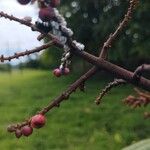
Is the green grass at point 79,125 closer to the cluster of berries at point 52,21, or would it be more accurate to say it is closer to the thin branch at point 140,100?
the thin branch at point 140,100

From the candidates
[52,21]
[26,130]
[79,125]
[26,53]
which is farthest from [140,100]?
[79,125]

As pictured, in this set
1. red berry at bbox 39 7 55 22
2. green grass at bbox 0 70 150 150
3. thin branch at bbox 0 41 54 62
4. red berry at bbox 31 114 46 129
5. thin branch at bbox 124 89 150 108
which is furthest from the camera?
green grass at bbox 0 70 150 150

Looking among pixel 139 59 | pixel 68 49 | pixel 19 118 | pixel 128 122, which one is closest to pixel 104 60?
pixel 68 49

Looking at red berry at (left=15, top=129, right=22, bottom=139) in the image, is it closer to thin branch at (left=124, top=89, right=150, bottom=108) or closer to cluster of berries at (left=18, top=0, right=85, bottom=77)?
cluster of berries at (left=18, top=0, right=85, bottom=77)

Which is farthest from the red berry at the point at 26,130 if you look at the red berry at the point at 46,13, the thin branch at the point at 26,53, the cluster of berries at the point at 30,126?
the red berry at the point at 46,13

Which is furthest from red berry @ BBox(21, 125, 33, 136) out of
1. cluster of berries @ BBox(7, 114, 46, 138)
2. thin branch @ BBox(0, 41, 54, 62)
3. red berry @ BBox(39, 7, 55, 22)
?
red berry @ BBox(39, 7, 55, 22)

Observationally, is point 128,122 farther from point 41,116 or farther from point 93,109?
point 41,116
